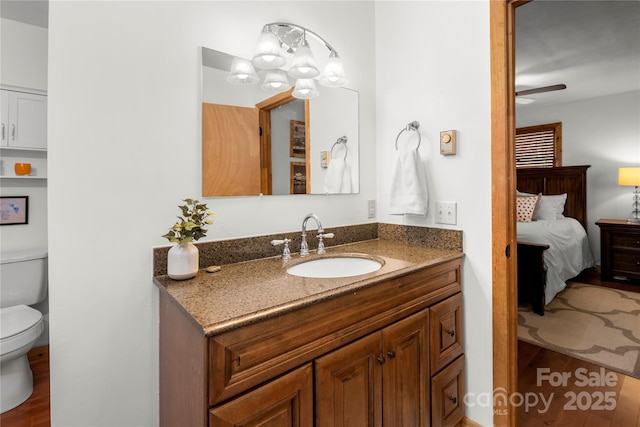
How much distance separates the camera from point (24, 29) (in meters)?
2.26

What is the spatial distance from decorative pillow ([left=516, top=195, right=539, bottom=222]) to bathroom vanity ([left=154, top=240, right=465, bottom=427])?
3.52 metres

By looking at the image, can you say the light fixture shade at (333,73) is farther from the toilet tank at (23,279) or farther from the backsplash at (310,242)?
the toilet tank at (23,279)

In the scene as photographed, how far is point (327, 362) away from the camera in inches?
37.9

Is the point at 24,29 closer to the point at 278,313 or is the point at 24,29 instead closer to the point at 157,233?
the point at 157,233

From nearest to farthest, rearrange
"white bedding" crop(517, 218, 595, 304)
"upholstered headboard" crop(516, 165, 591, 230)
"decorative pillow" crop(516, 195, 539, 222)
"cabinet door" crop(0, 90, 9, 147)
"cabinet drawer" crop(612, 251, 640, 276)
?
"cabinet door" crop(0, 90, 9, 147) < "white bedding" crop(517, 218, 595, 304) < "cabinet drawer" crop(612, 251, 640, 276) < "decorative pillow" crop(516, 195, 539, 222) < "upholstered headboard" crop(516, 165, 591, 230)

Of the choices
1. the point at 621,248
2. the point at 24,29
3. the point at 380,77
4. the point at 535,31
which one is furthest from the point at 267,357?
the point at 621,248

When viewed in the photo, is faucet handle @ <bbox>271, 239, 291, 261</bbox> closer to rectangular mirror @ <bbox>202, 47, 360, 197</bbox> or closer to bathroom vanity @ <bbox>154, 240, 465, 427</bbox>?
bathroom vanity @ <bbox>154, 240, 465, 427</bbox>

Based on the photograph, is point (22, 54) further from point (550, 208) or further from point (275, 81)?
point (550, 208)

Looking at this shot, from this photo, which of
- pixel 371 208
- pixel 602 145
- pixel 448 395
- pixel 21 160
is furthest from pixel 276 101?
pixel 602 145

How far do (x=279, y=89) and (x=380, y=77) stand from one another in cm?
71

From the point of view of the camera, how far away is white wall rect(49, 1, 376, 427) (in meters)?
1.03

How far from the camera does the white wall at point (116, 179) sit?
1033 millimetres

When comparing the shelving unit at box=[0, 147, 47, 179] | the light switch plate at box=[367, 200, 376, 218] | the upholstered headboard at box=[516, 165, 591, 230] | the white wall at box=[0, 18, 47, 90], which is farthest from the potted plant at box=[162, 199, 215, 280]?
the upholstered headboard at box=[516, 165, 591, 230]

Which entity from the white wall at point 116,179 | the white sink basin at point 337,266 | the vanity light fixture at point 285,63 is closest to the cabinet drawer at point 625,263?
the white sink basin at point 337,266
